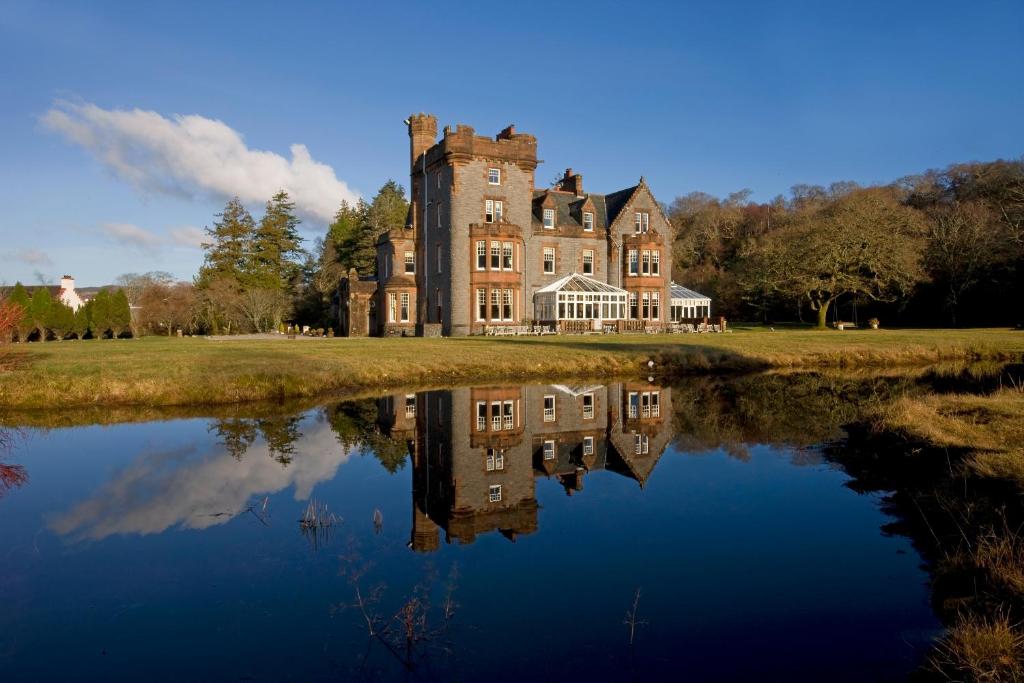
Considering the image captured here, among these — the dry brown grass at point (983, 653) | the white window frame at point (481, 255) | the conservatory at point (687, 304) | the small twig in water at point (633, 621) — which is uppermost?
the white window frame at point (481, 255)

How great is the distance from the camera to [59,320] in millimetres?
48062

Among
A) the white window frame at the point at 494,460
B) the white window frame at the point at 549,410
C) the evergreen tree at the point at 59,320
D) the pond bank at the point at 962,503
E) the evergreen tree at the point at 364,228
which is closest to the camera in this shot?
the pond bank at the point at 962,503

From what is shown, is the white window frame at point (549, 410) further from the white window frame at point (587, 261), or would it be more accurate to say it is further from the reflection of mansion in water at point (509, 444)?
the white window frame at point (587, 261)

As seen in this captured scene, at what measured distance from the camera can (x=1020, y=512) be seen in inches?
286

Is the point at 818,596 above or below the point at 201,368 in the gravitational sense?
below

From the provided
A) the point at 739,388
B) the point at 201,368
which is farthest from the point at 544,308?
the point at 201,368

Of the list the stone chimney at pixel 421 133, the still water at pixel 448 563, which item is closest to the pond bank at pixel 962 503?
the still water at pixel 448 563

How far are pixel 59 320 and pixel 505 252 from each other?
112 feet

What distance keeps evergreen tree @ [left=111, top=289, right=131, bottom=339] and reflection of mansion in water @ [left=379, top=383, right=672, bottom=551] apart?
4242 cm

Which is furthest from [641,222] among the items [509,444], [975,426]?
[975,426]

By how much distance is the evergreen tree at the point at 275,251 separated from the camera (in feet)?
196

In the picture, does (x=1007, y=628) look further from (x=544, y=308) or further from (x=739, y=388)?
(x=544, y=308)

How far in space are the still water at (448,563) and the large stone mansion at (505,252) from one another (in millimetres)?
26168

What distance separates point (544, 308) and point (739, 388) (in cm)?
2051
